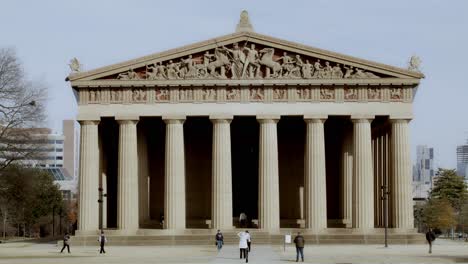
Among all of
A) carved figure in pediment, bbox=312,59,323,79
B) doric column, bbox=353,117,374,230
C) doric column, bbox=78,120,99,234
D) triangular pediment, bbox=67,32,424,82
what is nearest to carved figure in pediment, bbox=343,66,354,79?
triangular pediment, bbox=67,32,424,82

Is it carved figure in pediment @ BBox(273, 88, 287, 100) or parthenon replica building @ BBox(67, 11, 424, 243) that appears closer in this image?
parthenon replica building @ BBox(67, 11, 424, 243)

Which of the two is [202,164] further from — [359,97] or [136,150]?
[359,97]

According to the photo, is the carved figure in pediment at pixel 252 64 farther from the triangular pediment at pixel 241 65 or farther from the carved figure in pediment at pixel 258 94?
the carved figure in pediment at pixel 258 94

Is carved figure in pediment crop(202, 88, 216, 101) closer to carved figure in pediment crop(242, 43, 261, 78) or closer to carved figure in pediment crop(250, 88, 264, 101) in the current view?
carved figure in pediment crop(242, 43, 261, 78)

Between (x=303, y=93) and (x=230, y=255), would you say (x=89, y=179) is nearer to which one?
(x=303, y=93)

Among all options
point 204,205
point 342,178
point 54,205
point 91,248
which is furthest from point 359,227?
point 54,205

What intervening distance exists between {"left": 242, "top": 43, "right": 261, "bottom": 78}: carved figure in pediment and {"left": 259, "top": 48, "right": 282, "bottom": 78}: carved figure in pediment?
421 mm

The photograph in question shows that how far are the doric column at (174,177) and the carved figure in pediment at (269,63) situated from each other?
762 centimetres

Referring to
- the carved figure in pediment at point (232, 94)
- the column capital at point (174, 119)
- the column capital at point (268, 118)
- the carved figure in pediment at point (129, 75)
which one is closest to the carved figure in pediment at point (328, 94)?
the column capital at point (268, 118)

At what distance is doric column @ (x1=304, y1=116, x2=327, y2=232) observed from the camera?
69.4 m

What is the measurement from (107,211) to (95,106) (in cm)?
1328

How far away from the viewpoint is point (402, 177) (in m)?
69.6

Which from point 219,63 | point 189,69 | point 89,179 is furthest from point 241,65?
point 89,179

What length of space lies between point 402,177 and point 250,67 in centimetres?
1460
